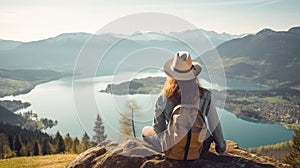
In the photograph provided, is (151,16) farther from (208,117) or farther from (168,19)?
(208,117)

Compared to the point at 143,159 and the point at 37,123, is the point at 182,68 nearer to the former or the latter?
the point at 143,159

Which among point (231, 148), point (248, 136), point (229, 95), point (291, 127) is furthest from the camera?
point (229, 95)

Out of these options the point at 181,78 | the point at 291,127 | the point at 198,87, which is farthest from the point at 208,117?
the point at 291,127

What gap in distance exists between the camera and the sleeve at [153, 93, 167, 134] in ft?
15.6

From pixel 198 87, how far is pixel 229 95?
163048 mm

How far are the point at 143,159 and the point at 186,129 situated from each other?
1.47 metres

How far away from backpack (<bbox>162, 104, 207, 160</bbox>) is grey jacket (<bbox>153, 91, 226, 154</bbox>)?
18cm

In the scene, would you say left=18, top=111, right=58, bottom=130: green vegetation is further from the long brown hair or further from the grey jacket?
the long brown hair

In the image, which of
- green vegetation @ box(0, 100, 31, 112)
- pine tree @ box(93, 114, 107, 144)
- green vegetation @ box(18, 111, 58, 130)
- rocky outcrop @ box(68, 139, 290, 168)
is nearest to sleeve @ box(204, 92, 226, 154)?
rocky outcrop @ box(68, 139, 290, 168)

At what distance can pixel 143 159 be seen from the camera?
18.1 feet

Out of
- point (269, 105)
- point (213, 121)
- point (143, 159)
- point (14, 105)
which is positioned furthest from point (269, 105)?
point (213, 121)

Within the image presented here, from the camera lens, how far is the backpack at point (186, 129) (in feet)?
14.7

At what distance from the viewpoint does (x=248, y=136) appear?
8606 centimetres

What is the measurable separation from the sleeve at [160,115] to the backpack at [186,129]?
231 millimetres
